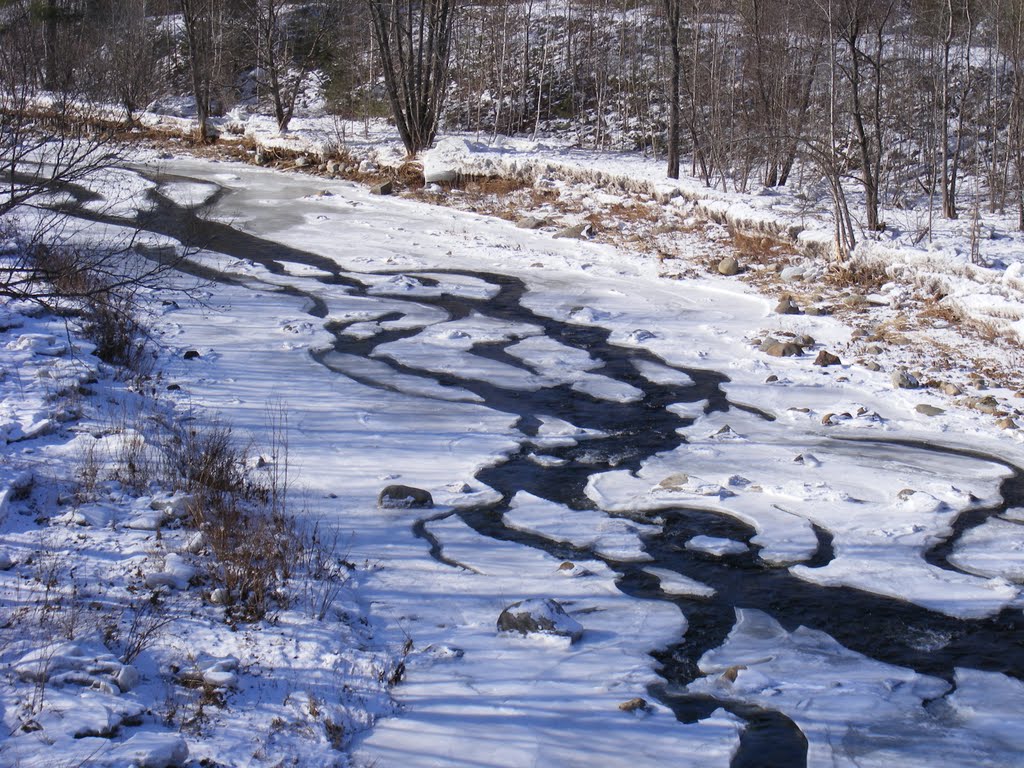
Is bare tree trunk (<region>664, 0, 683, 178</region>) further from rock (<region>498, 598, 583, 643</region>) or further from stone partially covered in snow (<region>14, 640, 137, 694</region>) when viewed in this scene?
stone partially covered in snow (<region>14, 640, 137, 694</region>)

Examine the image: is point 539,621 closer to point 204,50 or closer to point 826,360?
point 826,360

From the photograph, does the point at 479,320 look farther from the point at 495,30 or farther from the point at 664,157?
the point at 495,30

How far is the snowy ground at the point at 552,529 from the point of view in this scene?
170 inches

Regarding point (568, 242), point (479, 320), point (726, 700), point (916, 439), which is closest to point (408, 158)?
point (568, 242)

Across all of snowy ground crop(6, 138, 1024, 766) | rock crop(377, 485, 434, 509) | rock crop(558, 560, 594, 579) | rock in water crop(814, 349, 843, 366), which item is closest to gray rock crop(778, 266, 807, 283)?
snowy ground crop(6, 138, 1024, 766)

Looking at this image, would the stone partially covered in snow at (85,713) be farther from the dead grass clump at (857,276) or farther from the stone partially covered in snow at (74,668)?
the dead grass clump at (857,276)

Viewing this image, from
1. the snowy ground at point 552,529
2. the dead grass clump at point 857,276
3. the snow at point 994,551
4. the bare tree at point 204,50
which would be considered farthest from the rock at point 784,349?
the bare tree at point 204,50

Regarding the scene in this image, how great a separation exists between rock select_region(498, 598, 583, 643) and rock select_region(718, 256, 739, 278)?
29.2 ft

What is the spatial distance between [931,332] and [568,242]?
628cm

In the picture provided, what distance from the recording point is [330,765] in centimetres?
397

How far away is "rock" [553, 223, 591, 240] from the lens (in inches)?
612

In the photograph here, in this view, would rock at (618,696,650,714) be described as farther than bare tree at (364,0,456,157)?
No

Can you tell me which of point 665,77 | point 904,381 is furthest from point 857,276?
point 665,77

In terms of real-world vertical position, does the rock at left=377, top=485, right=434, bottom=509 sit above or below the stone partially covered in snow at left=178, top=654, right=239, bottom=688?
above
